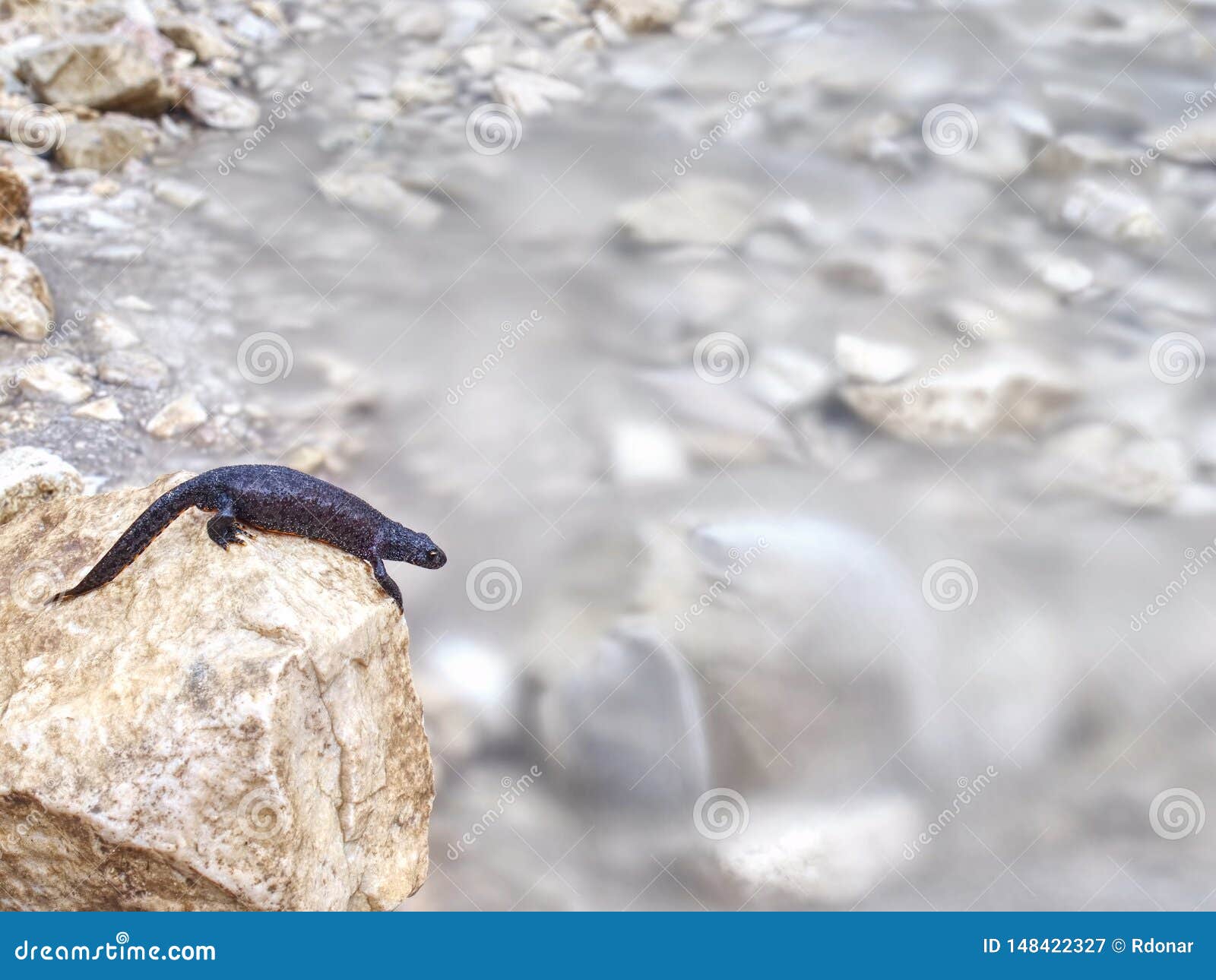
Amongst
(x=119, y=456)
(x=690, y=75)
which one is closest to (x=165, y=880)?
(x=119, y=456)

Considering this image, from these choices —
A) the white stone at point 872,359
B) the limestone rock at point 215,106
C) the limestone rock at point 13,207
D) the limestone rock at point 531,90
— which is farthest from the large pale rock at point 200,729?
the limestone rock at point 531,90

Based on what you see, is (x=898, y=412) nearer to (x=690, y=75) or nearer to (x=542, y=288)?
(x=542, y=288)

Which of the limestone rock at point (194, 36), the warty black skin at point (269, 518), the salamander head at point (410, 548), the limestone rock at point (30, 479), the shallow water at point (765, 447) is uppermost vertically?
the warty black skin at point (269, 518)

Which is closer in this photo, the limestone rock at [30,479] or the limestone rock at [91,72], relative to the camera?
the limestone rock at [30,479]

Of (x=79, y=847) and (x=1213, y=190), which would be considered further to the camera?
(x=1213, y=190)

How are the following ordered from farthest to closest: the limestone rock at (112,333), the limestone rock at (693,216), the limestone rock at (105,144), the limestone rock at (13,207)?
the limestone rock at (693,216) < the limestone rock at (105,144) < the limestone rock at (112,333) < the limestone rock at (13,207)

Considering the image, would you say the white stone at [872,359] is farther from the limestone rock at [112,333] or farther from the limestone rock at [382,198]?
the limestone rock at [112,333]
